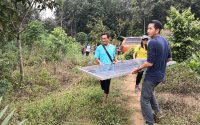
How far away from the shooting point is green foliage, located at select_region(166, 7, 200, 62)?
13117 mm

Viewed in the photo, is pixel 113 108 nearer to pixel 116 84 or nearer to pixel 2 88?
pixel 2 88

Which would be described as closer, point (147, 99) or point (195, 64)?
point (195, 64)

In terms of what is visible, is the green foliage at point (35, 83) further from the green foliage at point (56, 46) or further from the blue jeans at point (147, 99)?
the blue jeans at point (147, 99)

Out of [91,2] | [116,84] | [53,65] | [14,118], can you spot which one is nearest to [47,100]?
[14,118]

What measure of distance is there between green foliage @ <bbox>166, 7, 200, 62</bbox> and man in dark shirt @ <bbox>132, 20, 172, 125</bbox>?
22.8ft

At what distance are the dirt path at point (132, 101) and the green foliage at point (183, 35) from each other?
7.31ft

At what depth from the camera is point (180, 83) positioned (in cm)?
995

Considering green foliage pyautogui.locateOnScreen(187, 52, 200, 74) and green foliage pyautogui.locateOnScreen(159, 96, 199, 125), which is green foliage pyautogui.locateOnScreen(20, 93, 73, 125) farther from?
green foliage pyautogui.locateOnScreen(187, 52, 200, 74)

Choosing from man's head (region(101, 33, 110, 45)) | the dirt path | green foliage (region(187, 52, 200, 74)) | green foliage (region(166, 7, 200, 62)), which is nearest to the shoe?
the dirt path

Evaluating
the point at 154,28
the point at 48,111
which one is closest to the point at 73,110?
the point at 48,111

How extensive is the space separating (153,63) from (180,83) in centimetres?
409

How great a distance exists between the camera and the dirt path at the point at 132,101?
24.5 feet

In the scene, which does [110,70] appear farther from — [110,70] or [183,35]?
[183,35]

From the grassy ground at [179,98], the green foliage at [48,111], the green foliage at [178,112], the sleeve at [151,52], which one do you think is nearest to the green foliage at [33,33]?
the grassy ground at [179,98]
